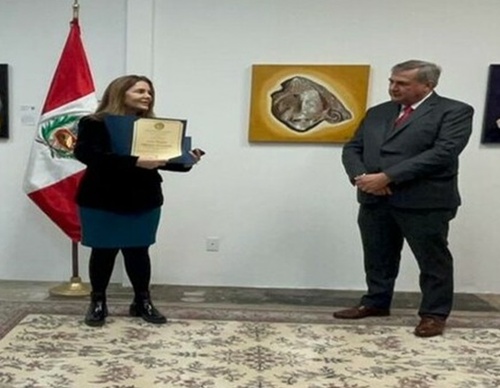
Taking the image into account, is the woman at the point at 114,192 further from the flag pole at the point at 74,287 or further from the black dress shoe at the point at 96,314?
the flag pole at the point at 74,287

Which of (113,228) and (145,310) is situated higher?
(113,228)

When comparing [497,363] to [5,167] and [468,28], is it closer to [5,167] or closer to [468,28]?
[468,28]

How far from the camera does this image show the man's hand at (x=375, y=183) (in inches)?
105

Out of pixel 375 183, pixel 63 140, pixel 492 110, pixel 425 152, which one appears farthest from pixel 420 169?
pixel 63 140

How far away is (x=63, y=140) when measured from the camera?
10.8ft

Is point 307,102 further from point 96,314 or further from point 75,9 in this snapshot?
point 96,314

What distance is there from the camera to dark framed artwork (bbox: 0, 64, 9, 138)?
3559mm

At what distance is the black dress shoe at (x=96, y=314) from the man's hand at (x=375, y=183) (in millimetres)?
1419

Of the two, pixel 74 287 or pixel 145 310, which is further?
pixel 74 287

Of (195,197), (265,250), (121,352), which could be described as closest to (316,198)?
(265,250)

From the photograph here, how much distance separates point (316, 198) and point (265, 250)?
48cm

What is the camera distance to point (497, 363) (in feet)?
8.09

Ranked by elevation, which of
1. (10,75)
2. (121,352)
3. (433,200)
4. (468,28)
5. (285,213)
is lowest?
(121,352)

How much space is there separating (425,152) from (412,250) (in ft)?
1.68
